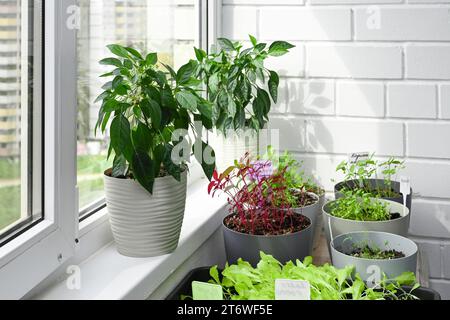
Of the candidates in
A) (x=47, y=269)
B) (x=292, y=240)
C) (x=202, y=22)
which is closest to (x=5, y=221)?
(x=47, y=269)

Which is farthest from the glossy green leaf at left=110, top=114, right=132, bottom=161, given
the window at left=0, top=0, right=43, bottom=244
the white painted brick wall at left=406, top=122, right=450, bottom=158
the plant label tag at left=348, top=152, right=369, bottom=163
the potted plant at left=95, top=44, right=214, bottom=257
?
the white painted brick wall at left=406, top=122, right=450, bottom=158

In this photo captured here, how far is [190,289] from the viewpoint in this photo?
1.08 m

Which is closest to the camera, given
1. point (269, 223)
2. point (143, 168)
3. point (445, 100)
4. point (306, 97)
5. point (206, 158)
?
point (143, 168)

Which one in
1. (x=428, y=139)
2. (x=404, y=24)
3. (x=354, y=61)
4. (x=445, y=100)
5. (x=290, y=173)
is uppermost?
(x=404, y=24)

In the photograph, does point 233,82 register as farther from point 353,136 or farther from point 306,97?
point 353,136

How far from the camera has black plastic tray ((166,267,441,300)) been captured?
3.23 feet

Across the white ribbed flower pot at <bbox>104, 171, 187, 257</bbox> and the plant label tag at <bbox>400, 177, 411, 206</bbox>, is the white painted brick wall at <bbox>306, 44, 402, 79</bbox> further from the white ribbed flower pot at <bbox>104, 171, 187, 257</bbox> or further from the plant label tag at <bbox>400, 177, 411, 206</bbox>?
the white ribbed flower pot at <bbox>104, 171, 187, 257</bbox>

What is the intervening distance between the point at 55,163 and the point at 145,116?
190 mm

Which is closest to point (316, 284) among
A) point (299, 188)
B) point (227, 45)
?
point (299, 188)

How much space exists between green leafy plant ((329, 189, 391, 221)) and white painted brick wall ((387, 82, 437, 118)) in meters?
0.44

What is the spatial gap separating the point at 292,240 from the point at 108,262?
396 millimetres

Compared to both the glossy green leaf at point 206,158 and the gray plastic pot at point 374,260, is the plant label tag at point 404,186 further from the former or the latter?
the glossy green leaf at point 206,158

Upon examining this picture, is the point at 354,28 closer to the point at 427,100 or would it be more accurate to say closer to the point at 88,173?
the point at 427,100

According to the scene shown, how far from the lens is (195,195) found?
163 cm
